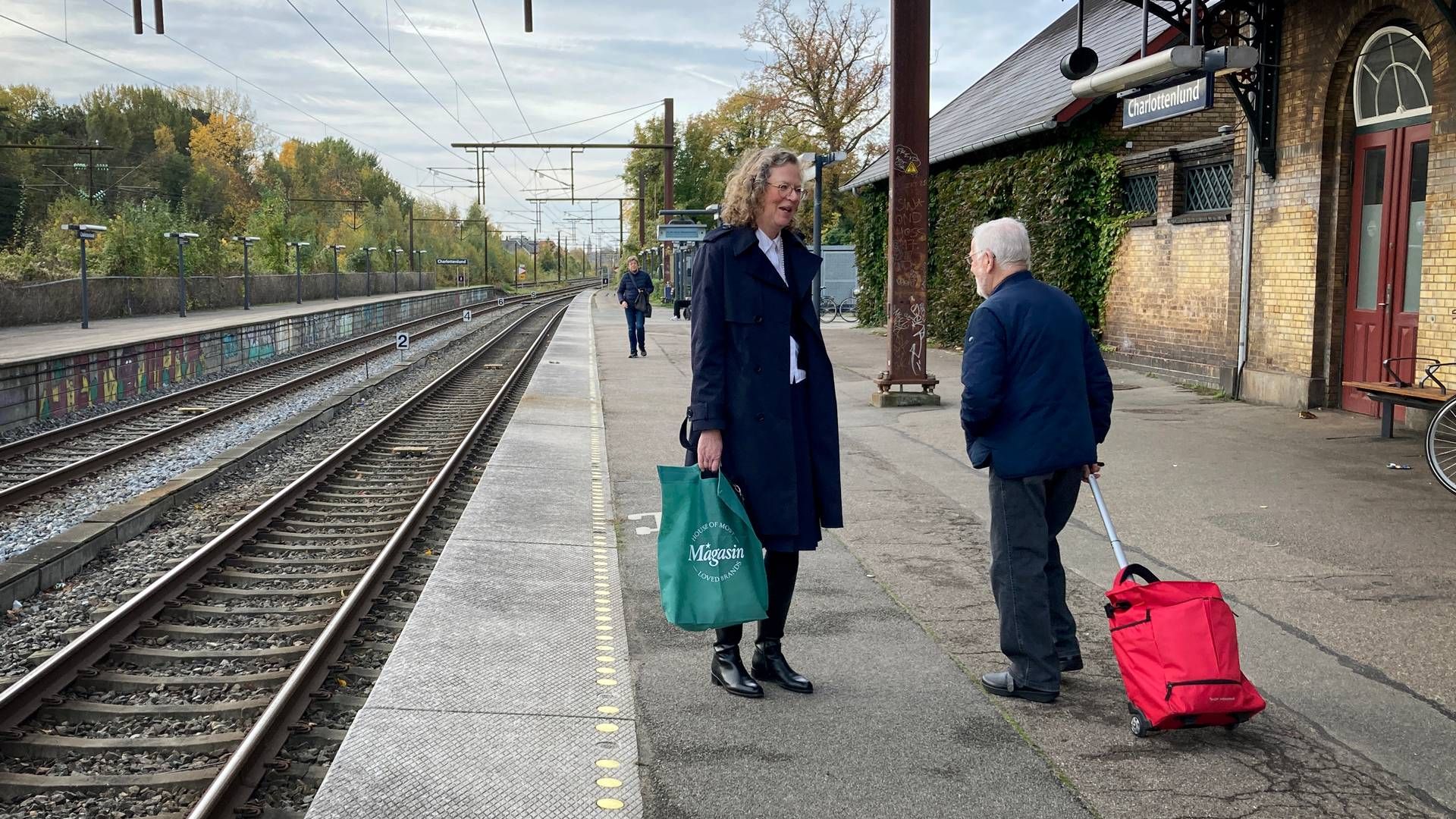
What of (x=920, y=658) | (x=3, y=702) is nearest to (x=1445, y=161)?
(x=920, y=658)

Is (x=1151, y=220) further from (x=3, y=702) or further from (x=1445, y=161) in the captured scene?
(x=3, y=702)

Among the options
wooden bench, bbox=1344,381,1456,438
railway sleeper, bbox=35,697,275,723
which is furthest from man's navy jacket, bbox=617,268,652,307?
railway sleeper, bbox=35,697,275,723

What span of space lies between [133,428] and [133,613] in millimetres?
9192

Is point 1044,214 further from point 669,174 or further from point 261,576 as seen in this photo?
point 669,174

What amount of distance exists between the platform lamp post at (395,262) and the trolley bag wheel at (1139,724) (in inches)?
2811

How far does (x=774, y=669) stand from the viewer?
453cm

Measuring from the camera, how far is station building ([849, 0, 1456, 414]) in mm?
10664

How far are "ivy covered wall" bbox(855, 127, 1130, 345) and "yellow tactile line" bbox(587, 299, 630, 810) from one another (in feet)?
33.6

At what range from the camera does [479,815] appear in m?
3.42

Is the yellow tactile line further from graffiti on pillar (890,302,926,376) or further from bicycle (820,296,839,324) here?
bicycle (820,296,839,324)

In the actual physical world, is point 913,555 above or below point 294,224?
below

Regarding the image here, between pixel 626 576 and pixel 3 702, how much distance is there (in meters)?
2.83

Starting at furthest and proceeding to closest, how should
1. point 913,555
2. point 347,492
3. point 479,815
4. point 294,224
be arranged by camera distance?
1. point 294,224
2. point 347,492
3. point 913,555
4. point 479,815

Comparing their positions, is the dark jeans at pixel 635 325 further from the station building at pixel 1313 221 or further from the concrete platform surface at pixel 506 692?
the concrete platform surface at pixel 506 692
